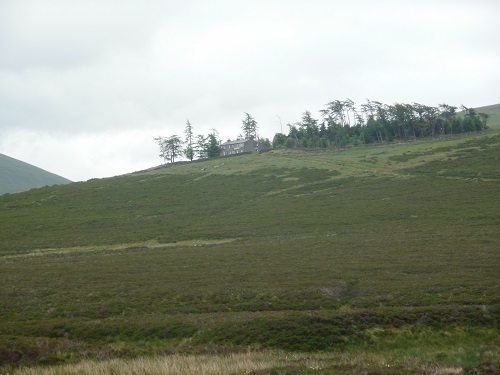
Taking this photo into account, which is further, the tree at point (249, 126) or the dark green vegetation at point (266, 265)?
the tree at point (249, 126)

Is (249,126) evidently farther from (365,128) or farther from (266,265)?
(266,265)

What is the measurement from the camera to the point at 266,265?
4084 centimetres

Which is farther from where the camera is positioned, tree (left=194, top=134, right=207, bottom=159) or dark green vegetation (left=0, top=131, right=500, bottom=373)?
tree (left=194, top=134, right=207, bottom=159)

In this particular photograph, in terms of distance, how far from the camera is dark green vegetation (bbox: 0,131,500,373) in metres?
21.6

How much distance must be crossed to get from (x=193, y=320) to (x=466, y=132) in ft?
453

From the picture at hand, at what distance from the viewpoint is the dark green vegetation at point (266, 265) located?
70.8 ft

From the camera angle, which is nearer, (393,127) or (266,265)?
(266,265)

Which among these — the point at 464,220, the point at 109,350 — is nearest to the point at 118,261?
the point at 109,350

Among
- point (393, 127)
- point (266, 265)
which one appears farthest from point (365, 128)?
point (266, 265)

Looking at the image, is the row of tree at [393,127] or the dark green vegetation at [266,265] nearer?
the dark green vegetation at [266,265]

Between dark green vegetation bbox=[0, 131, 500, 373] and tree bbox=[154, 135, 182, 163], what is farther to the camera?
tree bbox=[154, 135, 182, 163]

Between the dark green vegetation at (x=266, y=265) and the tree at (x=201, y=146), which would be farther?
the tree at (x=201, y=146)

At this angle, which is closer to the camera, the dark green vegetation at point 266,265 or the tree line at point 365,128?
the dark green vegetation at point 266,265

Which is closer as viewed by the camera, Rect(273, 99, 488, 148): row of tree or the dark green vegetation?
the dark green vegetation
